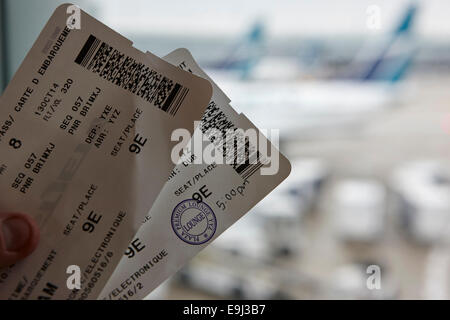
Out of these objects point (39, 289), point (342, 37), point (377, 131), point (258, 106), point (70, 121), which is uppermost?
point (377, 131)

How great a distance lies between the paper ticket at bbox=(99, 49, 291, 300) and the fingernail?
3.7 inches

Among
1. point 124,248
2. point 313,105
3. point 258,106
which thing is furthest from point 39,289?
point 313,105

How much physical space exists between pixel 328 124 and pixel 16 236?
1.40 meters

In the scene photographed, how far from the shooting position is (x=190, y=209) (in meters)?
0.47

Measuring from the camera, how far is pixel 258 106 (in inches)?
42.2

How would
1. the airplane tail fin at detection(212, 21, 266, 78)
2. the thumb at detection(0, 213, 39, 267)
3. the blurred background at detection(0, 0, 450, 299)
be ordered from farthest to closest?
the airplane tail fin at detection(212, 21, 266, 78) < the blurred background at detection(0, 0, 450, 299) < the thumb at detection(0, 213, 39, 267)

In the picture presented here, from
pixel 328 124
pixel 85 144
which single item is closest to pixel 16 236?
pixel 85 144

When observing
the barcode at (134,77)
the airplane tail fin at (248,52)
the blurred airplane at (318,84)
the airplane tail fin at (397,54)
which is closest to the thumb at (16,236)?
the barcode at (134,77)

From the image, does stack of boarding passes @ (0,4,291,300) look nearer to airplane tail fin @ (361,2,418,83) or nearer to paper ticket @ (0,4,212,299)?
paper ticket @ (0,4,212,299)

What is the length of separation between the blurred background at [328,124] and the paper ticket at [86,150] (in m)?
0.24

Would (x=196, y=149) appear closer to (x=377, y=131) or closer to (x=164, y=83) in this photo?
(x=164, y=83)

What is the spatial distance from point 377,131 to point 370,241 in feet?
1.43

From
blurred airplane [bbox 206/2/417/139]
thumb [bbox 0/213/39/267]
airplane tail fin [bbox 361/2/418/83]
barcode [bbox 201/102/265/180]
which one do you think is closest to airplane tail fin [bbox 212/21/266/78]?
blurred airplane [bbox 206/2/417/139]

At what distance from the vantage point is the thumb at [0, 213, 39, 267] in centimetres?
42
